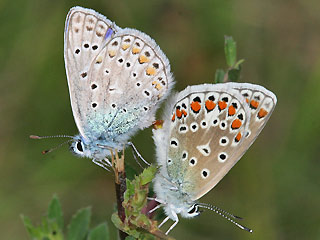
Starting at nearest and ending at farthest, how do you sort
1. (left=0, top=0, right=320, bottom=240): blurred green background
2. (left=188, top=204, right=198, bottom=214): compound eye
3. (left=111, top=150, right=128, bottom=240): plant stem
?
(left=111, top=150, right=128, bottom=240): plant stem
(left=188, top=204, right=198, bottom=214): compound eye
(left=0, top=0, right=320, bottom=240): blurred green background

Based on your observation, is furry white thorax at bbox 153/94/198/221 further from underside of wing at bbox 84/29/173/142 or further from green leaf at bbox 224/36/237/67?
green leaf at bbox 224/36/237/67

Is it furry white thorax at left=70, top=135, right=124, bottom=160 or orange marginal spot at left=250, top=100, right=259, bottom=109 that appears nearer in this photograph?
orange marginal spot at left=250, top=100, right=259, bottom=109

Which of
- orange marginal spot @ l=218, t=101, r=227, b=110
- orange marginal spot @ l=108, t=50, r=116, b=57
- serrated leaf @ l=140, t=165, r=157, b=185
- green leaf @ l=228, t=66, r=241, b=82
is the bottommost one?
serrated leaf @ l=140, t=165, r=157, b=185

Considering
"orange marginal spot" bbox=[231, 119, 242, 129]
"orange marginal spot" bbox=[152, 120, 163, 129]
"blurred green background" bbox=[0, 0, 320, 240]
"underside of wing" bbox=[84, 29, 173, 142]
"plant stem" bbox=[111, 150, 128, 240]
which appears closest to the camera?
"plant stem" bbox=[111, 150, 128, 240]

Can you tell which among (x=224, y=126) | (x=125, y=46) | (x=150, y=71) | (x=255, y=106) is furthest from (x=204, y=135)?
(x=125, y=46)

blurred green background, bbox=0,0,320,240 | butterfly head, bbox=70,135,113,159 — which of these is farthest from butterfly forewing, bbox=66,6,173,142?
blurred green background, bbox=0,0,320,240

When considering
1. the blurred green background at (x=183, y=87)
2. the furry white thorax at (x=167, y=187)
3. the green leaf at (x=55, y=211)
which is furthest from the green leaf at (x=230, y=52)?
the blurred green background at (x=183, y=87)

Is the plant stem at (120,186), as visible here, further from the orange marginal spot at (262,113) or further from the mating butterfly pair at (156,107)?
the orange marginal spot at (262,113)

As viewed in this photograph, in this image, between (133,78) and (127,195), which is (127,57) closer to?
(133,78)
